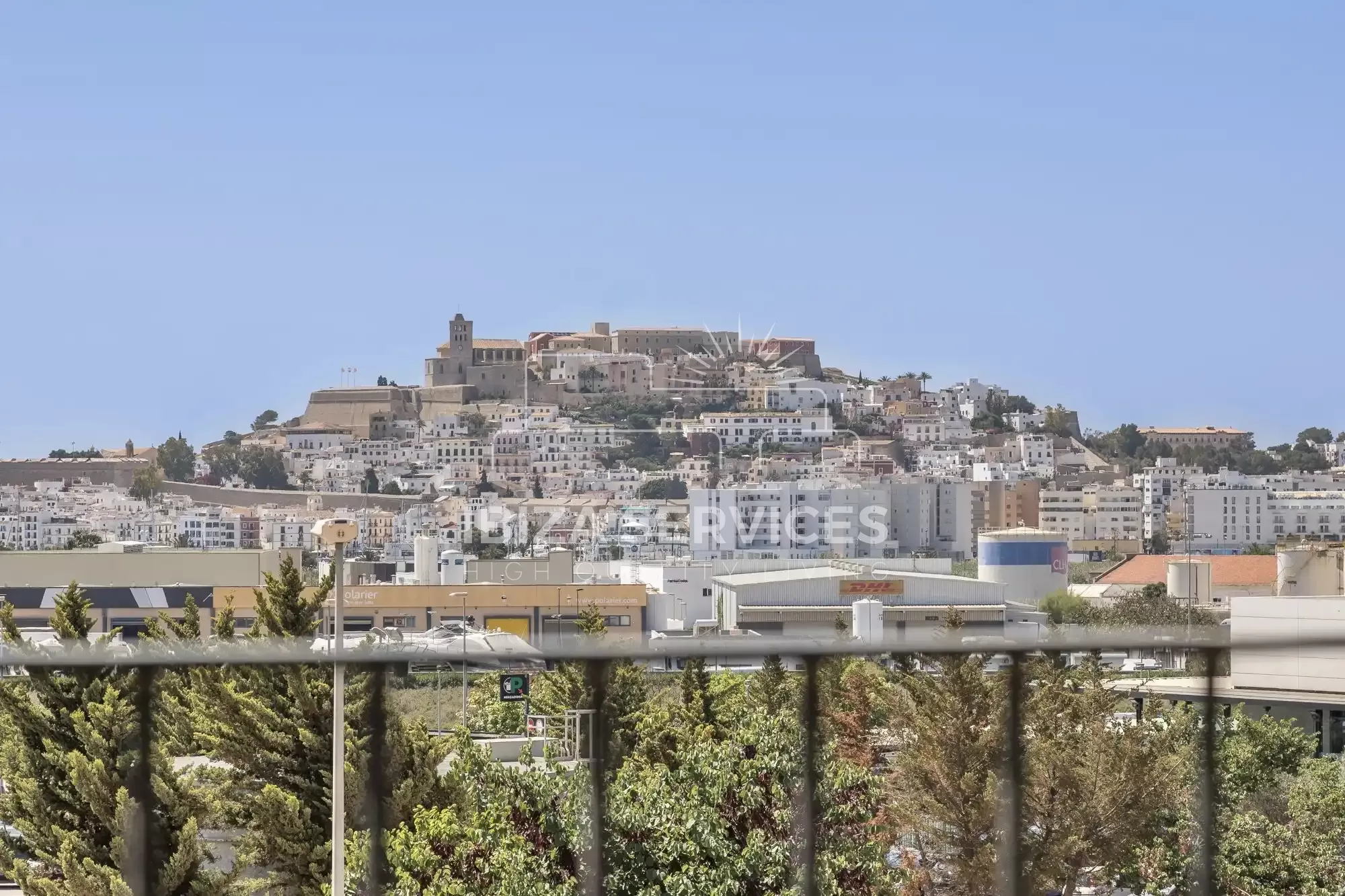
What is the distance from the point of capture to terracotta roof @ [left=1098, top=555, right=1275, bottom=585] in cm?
2602

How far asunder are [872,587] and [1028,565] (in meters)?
3.29

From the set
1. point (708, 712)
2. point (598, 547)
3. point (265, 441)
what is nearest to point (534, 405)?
point (265, 441)

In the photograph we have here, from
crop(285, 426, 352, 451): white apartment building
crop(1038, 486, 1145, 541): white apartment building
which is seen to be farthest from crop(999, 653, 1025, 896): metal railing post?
crop(285, 426, 352, 451): white apartment building

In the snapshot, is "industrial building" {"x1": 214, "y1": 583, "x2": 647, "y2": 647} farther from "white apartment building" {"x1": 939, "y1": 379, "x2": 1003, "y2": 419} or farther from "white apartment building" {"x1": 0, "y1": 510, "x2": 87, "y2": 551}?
"white apartment building" {"x1": 939, "y1": 379, "x2": 1003, "y2": 419}

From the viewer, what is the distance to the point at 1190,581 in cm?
2145

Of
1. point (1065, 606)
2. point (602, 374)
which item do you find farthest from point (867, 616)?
point (602, 374)

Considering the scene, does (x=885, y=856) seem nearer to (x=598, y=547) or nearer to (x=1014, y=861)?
(x=1014, y=861)

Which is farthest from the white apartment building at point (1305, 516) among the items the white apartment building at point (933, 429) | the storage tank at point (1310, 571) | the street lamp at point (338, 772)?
the street lamp at point (338, 772)

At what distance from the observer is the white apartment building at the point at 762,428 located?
51812mm

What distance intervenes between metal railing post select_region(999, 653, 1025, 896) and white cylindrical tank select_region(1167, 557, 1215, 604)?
69.9 ft

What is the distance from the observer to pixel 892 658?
0.87 metres

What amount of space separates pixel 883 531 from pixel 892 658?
41.3 metres

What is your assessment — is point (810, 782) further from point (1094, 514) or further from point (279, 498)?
point (279, 498)

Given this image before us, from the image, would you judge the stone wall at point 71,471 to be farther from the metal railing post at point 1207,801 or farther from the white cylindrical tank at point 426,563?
the metal railing post at point 1207,801
